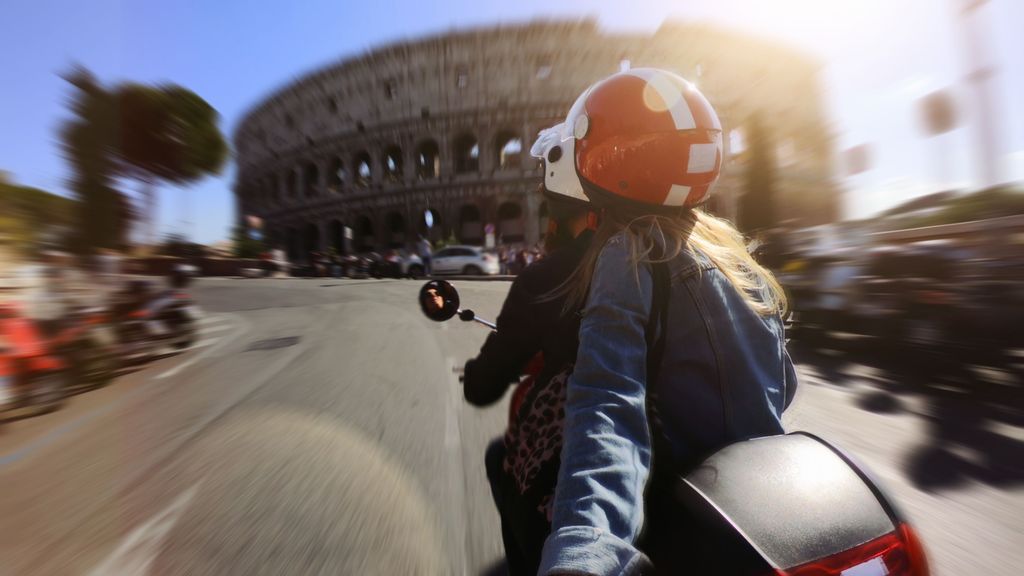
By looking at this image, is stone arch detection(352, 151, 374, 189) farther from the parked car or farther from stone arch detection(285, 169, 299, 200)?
the parked car

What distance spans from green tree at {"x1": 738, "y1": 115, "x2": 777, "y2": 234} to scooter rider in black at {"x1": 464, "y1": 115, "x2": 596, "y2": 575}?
7.11 metres

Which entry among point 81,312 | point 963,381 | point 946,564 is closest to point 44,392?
point 81,312

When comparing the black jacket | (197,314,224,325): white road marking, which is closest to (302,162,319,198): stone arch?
(197,314,224,325): white road marking

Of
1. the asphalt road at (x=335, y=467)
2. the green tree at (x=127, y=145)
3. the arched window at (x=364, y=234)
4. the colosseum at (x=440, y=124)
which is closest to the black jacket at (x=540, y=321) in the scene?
the asphalt road at (x=335, y=467)

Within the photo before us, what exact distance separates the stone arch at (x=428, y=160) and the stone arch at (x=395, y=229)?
4.54 meters

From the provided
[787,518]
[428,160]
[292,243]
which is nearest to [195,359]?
[787,518]

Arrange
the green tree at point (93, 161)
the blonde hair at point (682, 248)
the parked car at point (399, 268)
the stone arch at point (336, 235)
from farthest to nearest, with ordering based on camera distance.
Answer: the stone arch at point (336, 235) → the parked car at point (399, 268) → the green tree at point (93, 161) → the blonde hair at point (682, 248)

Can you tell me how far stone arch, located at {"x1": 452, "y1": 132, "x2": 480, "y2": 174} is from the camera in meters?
47.4

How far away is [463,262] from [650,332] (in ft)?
89.9

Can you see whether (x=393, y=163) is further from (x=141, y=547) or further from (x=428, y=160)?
(x=141, y=547)

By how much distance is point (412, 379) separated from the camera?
18.4ft

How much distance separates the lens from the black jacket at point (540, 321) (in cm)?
132

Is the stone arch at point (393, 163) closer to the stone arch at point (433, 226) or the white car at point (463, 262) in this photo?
the stone arch at point (433, 226)

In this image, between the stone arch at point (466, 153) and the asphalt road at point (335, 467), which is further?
the stone arch at point (466, 153)
